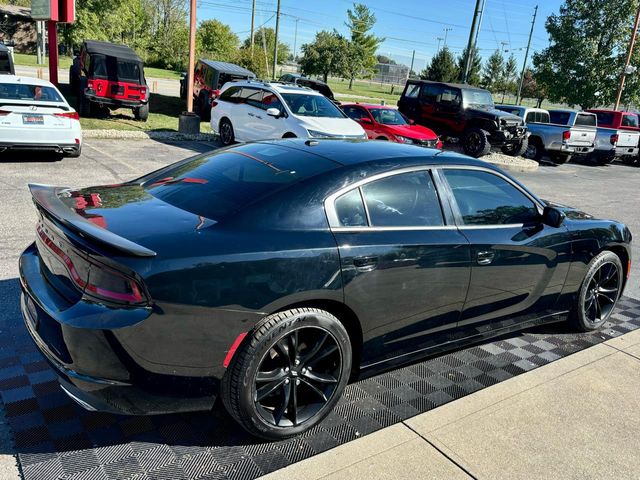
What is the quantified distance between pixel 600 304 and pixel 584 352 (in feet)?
2.40

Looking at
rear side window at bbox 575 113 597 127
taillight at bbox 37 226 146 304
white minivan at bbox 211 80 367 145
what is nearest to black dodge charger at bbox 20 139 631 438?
taillight at bbox 37 226 146 304

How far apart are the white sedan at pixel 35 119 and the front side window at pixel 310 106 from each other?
15.7 feet

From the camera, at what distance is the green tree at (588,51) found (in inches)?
1145

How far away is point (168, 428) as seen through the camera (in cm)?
303

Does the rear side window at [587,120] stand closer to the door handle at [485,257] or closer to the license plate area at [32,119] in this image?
the license plate area at [32,119]

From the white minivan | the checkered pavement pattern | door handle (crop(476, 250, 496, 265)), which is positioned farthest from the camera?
the white minivan

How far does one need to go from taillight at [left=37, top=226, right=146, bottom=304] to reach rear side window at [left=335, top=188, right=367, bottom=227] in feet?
3.87

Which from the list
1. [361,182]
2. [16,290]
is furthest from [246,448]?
[16,290]

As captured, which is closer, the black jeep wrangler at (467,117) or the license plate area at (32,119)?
the license plate area at (32,119)

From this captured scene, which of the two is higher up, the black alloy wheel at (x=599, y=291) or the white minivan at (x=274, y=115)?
the white minivan at (x=274, y=115)

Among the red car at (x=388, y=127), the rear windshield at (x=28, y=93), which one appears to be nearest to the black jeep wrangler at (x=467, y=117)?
the red car at (x=388, y=127)

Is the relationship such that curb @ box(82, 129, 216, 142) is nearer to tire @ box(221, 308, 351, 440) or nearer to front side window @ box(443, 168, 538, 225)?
front side window @ box(443, 168, 538, 225)

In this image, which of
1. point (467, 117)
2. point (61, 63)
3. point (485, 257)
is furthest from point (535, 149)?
point (61, 63)

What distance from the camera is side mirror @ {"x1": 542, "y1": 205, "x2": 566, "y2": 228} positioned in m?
4.02
